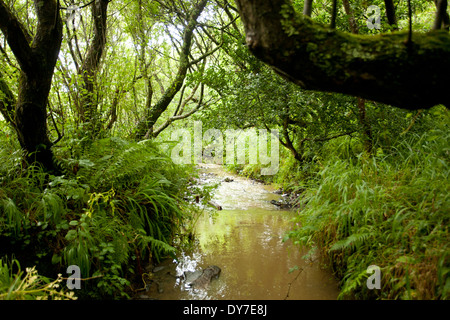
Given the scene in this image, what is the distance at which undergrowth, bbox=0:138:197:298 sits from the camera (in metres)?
2.47

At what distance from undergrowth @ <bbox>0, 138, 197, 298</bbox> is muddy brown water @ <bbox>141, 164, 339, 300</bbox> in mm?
347

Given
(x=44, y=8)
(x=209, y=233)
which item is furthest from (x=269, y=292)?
(x=44, y=8)

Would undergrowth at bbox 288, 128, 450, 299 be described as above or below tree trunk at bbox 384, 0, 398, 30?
below

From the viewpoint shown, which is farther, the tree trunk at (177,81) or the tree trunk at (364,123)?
the tree trunk at (177,81)

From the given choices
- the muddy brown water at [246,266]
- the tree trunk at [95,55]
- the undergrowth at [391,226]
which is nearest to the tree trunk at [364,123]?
the undergrowth at [391,226]

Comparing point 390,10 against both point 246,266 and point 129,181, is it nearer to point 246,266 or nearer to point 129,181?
point 246,266

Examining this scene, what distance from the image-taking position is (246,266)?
330cm

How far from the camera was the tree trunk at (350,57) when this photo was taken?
1465 mm

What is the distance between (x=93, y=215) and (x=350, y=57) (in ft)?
8.76

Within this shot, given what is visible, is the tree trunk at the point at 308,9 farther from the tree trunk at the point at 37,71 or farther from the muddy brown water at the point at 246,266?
the tree trunk at the point at 37,71

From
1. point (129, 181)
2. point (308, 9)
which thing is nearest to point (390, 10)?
point (308, 9)

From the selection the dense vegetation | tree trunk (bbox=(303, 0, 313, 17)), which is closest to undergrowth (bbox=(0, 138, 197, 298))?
the dense vegetation

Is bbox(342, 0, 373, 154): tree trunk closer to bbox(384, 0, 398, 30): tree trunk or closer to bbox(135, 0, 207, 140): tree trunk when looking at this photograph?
bbox(384, 0, 398, 30): tree trunk

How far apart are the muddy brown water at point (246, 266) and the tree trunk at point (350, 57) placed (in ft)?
6.42
